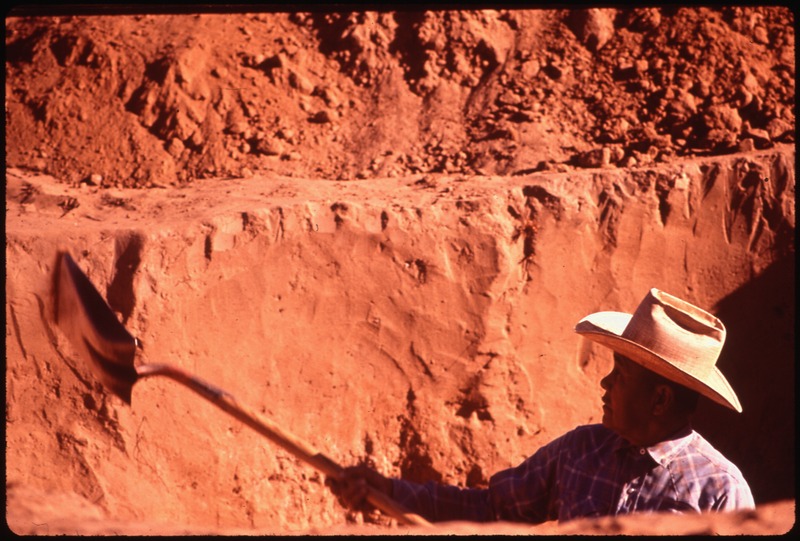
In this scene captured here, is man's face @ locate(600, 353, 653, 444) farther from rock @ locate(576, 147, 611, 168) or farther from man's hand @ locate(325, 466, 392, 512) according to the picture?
rock @ locate(576, 147, 611, 168)

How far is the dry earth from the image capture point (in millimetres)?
4469

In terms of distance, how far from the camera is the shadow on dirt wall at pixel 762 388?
5031mm

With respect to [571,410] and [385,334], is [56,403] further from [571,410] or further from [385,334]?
[571,410]

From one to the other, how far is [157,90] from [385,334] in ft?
9.24

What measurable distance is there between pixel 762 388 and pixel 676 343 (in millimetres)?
2833

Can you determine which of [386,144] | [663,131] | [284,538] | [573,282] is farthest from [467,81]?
[284,538]

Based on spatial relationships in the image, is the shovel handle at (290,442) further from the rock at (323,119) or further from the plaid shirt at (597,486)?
the rock at (323,119)

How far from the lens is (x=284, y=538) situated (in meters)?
2.57

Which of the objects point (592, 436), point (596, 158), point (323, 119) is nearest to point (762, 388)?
point (596, 158)

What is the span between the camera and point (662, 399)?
2.70m

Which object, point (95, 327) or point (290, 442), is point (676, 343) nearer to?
point (290, 442)

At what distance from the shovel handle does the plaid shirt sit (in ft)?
0.41

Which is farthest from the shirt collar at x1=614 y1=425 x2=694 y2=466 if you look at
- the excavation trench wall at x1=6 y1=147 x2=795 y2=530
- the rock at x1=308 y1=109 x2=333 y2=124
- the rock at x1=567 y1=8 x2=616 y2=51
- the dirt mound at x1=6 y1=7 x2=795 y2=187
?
the rock at x1=567 y1=8 x2=616 y2=51

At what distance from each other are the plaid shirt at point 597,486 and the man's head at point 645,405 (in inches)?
1.8
